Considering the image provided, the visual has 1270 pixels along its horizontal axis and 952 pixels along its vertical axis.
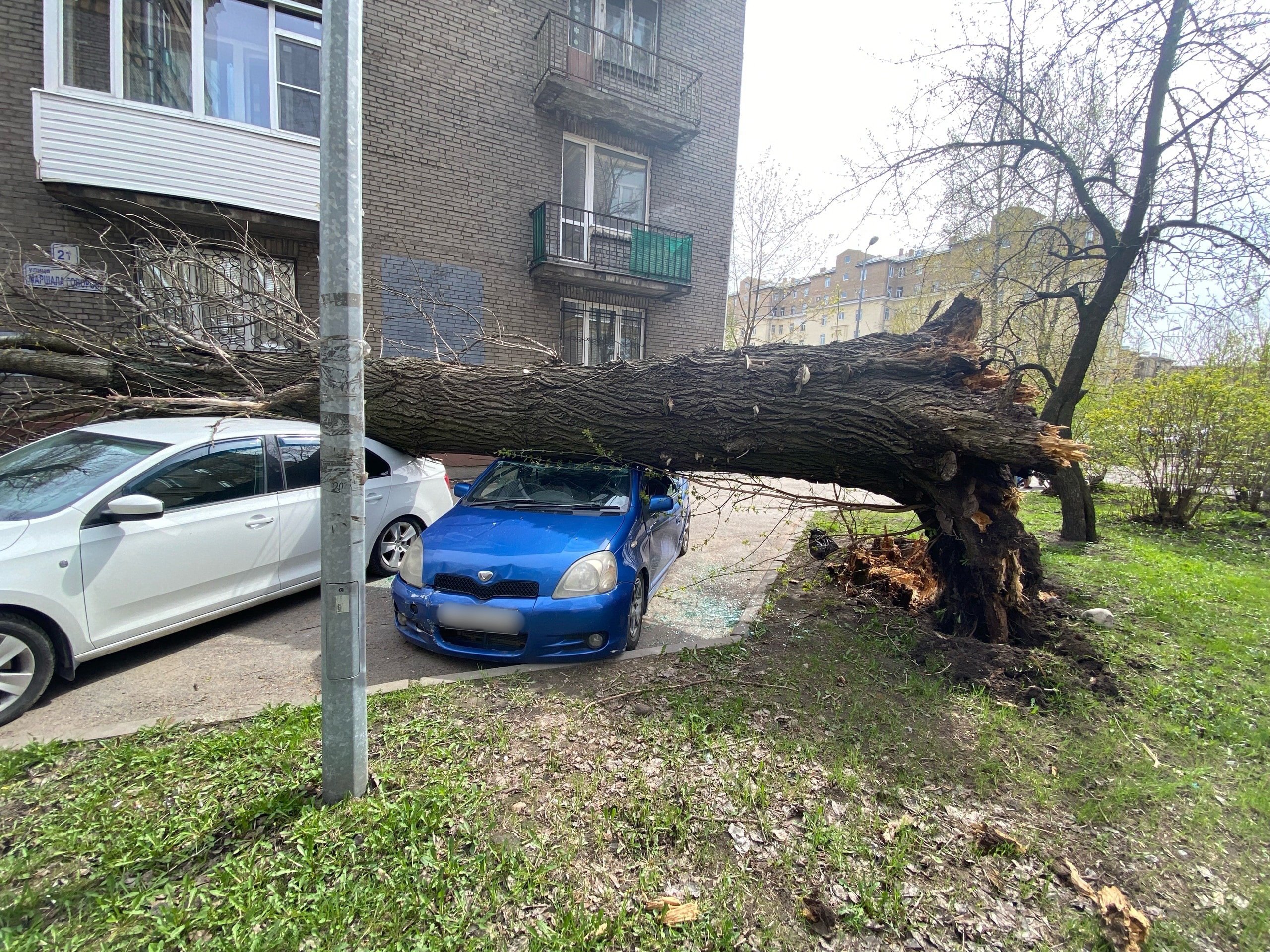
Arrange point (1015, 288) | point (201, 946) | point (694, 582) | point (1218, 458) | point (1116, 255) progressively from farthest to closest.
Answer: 1. point (1015, 288)
2. point (1218, 458)
3. point (1116, 255)
4. point (694, 582)
5. point (201, 946)

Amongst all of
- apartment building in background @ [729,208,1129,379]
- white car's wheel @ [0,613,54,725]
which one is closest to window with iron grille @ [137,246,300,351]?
white car's wheel @ [0,613,54,725]

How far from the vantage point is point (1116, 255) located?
7492 millimetres

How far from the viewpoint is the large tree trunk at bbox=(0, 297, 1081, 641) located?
402cm

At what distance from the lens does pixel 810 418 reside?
431cm

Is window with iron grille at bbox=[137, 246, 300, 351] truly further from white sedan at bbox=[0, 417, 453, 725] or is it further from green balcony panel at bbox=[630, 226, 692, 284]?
green balcony panel at bbox=[630, 226, 692, 284]

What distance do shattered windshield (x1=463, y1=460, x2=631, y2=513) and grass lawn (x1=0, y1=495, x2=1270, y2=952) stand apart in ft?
4.62

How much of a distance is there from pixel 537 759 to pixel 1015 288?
13.5m

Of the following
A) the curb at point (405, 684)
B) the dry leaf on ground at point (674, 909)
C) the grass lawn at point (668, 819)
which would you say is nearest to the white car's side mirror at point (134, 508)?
the curb at point (405, 684)

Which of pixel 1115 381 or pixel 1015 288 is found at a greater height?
pixel 1015 288

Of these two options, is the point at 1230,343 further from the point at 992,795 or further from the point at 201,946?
the point at 201,946

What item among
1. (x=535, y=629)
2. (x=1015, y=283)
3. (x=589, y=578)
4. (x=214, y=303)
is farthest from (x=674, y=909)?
A: (x=1015, y=283)

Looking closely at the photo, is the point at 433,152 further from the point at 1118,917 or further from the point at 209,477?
the point at 1118,917

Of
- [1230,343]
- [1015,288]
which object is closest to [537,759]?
[1015,288]

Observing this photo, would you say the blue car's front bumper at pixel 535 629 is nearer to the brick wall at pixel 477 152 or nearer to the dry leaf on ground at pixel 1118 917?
the dry leaf on ground at pixel 1118 917
